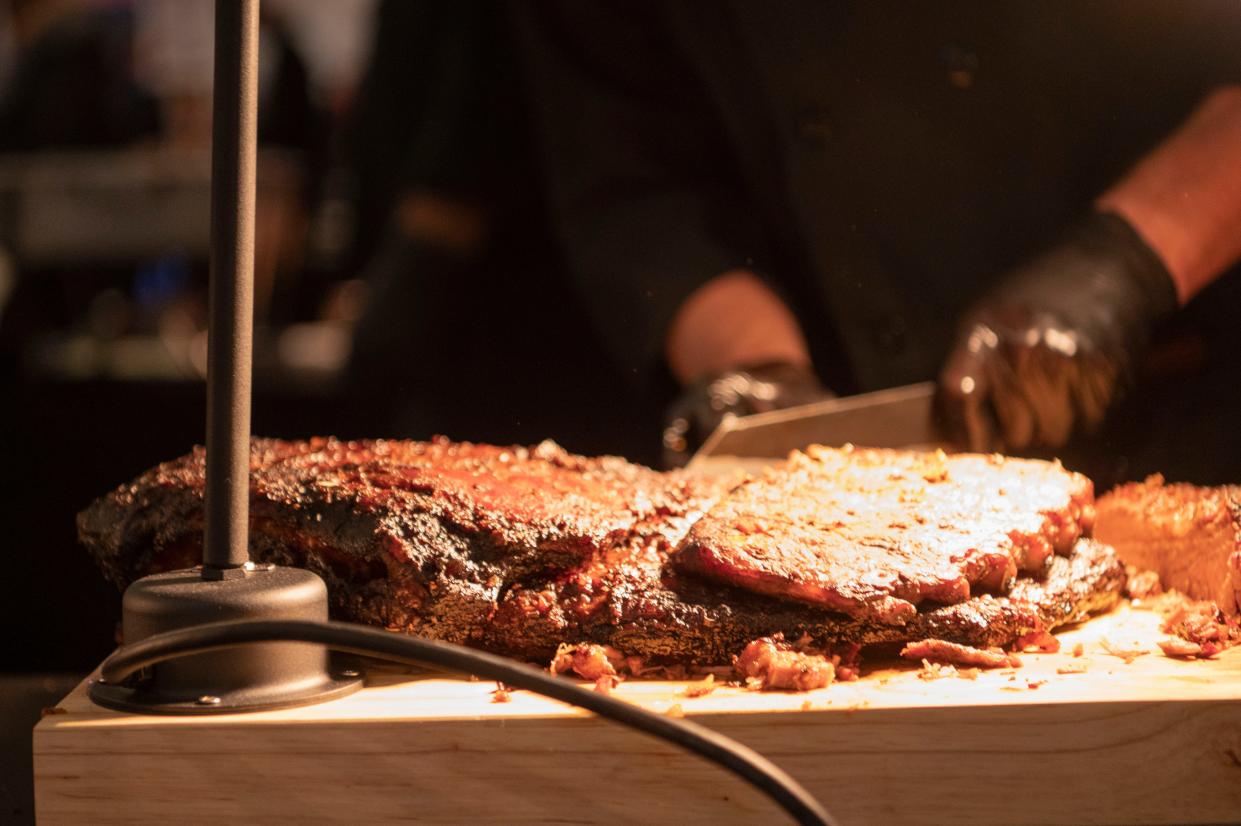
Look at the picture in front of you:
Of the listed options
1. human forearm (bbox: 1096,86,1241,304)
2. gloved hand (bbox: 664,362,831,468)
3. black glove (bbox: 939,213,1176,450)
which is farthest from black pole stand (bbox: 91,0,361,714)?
human forearm (bbox: 1096,86,1241,304)

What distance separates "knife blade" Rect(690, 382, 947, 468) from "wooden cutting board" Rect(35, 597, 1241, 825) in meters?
0.68

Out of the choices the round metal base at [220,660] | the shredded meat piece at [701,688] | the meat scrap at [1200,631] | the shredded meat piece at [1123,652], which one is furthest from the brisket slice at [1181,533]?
the round metal base at [220,660]

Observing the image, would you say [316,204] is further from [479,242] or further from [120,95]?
[479,242]

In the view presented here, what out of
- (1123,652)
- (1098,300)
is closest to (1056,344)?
(1098,300)

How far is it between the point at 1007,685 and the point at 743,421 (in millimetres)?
733

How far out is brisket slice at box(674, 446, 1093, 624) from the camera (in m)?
0.89

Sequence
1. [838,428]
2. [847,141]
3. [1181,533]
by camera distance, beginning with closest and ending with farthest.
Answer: [1181,533]
[838,428]
[847,141]

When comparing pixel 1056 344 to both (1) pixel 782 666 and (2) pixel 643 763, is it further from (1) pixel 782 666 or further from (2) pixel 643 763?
(2) pixel 643 763

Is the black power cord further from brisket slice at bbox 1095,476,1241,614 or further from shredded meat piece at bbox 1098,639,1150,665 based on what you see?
brisket slice at bbox 1095,476,1241,614

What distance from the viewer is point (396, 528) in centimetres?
93

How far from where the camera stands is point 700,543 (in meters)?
0.92

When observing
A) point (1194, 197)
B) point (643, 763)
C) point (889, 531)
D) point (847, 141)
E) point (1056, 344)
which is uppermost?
point (847, 141)

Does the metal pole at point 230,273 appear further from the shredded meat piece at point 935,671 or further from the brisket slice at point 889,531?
the shredded meat piece at point 935,671

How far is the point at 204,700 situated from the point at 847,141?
58.5 inches
